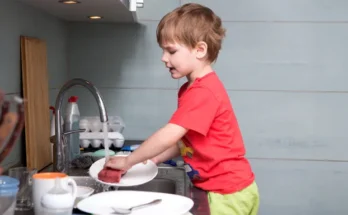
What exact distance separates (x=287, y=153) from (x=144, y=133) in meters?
0.62

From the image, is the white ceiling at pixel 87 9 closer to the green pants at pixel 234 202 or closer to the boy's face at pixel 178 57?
the boy's face at pixel 178 57

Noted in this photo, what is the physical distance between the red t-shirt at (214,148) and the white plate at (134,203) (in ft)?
0.82

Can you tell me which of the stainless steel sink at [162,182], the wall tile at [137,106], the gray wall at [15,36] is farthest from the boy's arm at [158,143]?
the wall tile at [137,106]

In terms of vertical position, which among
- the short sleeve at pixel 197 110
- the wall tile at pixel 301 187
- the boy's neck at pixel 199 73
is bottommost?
the wall tile at pixel 301 187

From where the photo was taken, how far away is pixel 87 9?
189 cm

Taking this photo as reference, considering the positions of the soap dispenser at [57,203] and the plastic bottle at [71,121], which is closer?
the soap dispenser at [57,203]

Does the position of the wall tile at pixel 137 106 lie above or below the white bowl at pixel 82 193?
above

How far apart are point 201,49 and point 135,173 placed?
39 centimetres

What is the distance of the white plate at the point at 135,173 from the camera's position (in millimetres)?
1438

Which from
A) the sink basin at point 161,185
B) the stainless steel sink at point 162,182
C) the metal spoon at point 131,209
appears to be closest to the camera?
the metal spoon at point 131,209

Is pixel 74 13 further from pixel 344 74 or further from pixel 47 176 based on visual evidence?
pixel 344 74

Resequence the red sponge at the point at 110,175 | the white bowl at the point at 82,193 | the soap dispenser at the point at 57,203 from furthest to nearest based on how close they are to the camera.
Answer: the red sponge at the point at 110,175 → the white bowl at the point at 82,193 → the soap dispenser at the point at 57,203

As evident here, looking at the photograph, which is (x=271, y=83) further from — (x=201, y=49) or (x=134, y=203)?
(x=134, y=203)

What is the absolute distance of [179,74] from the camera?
5.23ft
